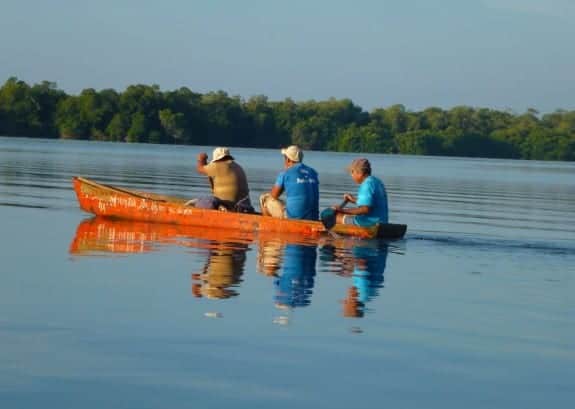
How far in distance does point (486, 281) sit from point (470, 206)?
14.9 metres

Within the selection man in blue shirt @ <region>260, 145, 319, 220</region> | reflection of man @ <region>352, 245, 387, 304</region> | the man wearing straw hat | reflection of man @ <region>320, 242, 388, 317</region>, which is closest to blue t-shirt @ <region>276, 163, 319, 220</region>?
man in blue shirt @ <region>260, 145, 319, 220</region>

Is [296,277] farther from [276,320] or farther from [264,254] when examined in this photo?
[276,320]

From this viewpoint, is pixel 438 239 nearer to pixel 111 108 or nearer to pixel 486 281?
pixel 486 281

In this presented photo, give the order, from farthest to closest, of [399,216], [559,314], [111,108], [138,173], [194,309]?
[111,108]
[138,173]
[399,216]
[559,314]
[194,309]

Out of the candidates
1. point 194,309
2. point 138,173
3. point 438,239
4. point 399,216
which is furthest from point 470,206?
point 194,309

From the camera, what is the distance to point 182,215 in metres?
18.5

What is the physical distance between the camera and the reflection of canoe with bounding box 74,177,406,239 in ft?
56.1

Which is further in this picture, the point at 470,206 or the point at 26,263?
the point at 470,206

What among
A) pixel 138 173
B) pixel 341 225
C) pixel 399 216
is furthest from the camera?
pixel 138 173

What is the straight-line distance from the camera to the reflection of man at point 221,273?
11.2 m

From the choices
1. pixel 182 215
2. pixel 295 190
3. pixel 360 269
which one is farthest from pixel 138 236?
pixel 360 269

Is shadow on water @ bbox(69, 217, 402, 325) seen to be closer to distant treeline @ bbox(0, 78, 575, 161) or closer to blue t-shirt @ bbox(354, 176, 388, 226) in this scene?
blue t-shirt @ bbox(354, 176, 388, 226)

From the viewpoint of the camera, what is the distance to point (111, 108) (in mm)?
106500

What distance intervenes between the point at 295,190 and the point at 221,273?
4743mm
